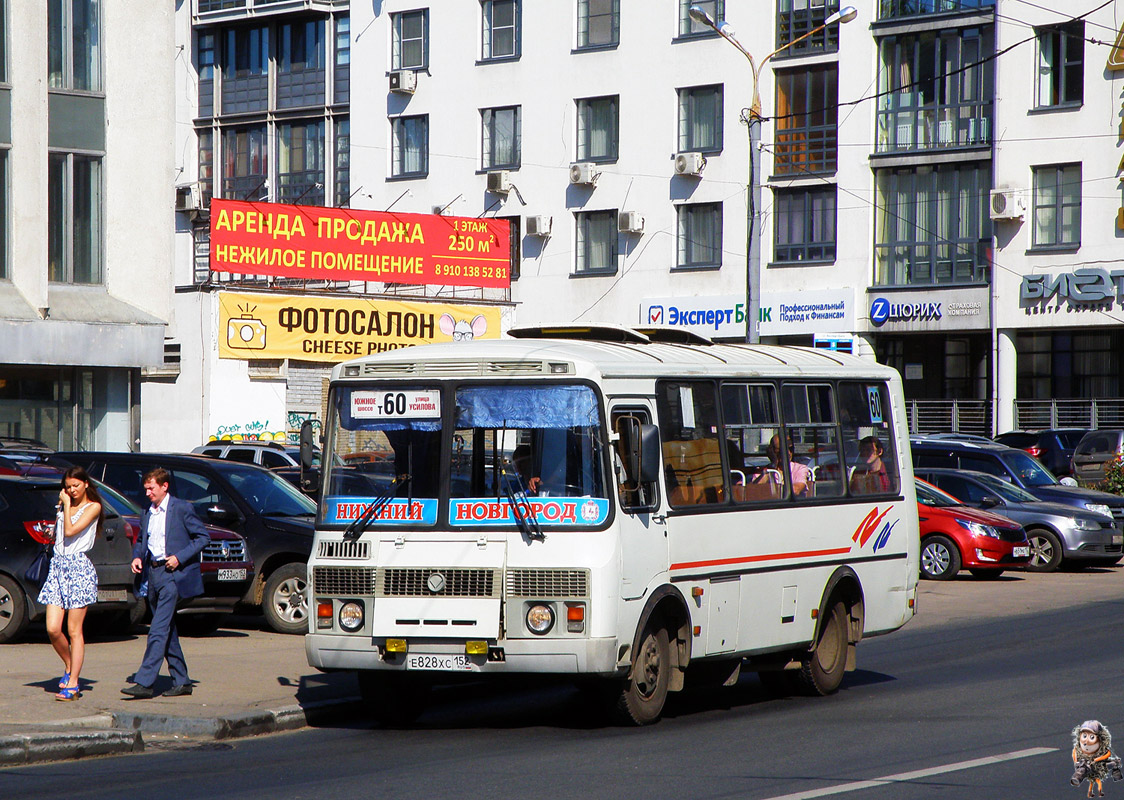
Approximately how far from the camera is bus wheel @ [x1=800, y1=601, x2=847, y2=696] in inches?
481

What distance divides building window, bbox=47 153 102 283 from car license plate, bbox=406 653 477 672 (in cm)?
1782

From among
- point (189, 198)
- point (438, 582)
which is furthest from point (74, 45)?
point (189, 198)

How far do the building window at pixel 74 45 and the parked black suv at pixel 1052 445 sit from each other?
19.8 metres

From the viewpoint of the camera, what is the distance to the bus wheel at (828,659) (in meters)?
12.2

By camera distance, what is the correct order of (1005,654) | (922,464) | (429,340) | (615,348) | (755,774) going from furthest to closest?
(429,340) → (922,464) → (1005,654) → (615,348) → (755,774)

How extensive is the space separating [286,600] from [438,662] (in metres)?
6.19

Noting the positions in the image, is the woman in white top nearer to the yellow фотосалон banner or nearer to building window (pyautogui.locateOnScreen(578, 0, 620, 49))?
the yellow фотосалон banner

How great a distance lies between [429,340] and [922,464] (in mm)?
14882

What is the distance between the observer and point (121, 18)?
87.8ft

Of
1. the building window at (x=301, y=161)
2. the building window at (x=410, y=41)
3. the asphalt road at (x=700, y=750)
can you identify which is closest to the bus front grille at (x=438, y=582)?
the asphalt road at (x=700, y=750)

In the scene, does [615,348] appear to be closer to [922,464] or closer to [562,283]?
[922,464]

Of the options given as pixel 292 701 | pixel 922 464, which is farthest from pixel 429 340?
pixel 292 701

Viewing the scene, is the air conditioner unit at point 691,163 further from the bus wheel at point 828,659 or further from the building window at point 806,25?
the bus wheel at point 828,659

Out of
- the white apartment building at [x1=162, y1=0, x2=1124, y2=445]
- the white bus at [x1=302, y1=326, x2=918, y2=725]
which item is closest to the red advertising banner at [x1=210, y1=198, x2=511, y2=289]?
the white apartment building at [x1=162, y1=0, x2=1124, y2=445]
